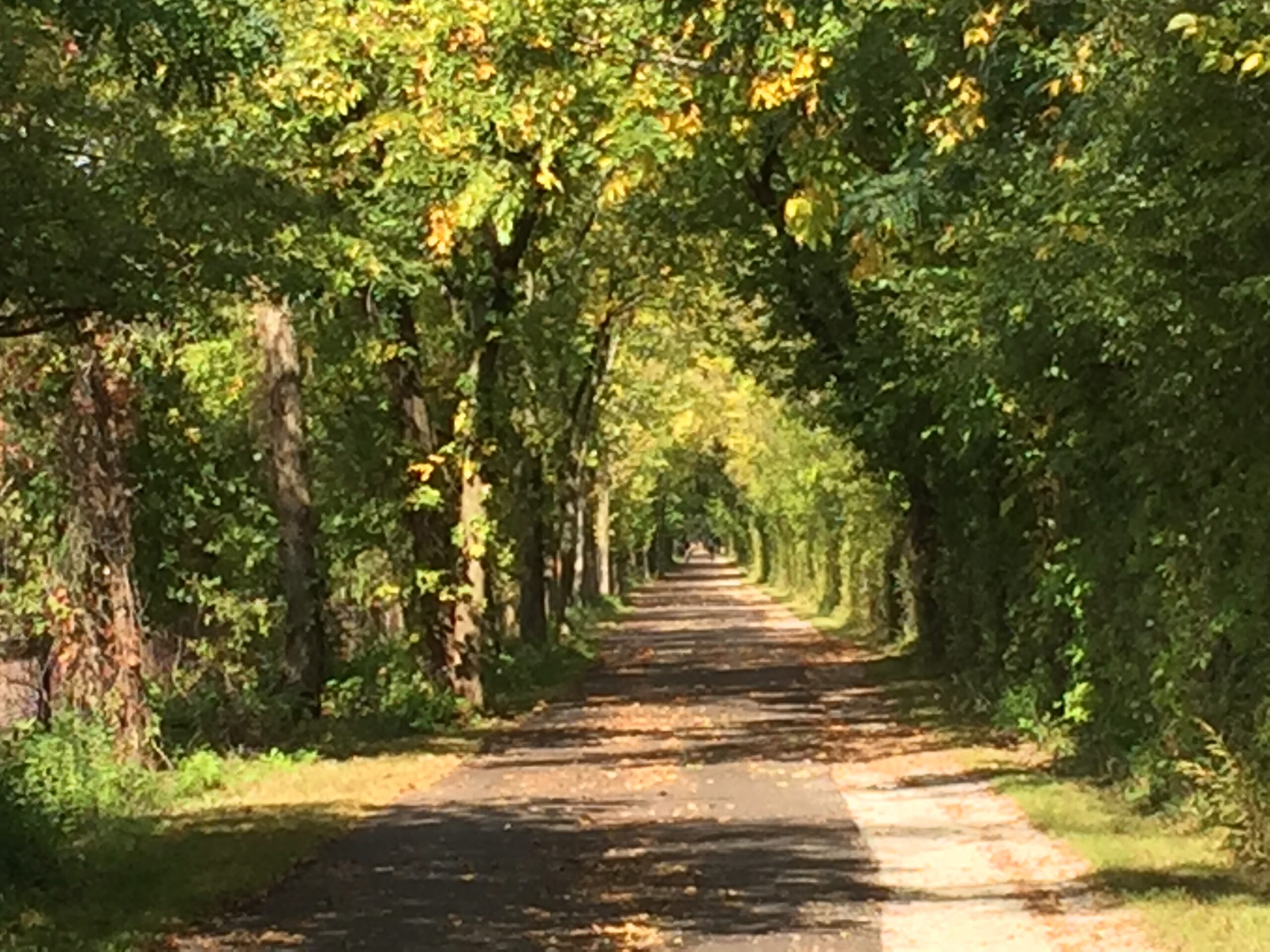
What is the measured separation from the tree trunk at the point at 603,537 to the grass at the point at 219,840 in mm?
46546

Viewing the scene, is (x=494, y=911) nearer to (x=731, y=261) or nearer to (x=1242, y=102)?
(x=1242, y=102)

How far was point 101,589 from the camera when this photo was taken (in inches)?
789

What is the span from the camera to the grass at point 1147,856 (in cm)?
1083

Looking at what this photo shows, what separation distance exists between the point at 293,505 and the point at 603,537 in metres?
51.9

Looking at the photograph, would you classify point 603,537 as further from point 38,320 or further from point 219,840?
point 38,320

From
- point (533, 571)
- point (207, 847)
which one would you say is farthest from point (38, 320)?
point (533, 571)

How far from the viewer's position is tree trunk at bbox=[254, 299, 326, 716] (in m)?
25.5

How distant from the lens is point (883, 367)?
29375 mm

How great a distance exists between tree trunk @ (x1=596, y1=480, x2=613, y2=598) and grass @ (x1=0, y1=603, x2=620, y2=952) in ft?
153

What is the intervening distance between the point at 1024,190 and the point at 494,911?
603cm

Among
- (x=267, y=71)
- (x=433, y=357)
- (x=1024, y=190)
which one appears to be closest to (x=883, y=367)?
(x=433, y=357)

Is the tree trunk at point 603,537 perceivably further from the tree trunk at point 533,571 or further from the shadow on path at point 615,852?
the shadow on path at point 615,852

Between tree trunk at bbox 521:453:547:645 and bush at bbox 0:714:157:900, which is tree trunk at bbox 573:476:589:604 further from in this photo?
bush at bbox 0:714:157:900

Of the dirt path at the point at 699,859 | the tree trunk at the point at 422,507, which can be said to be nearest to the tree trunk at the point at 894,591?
the tree trunk at the point at 422,507
